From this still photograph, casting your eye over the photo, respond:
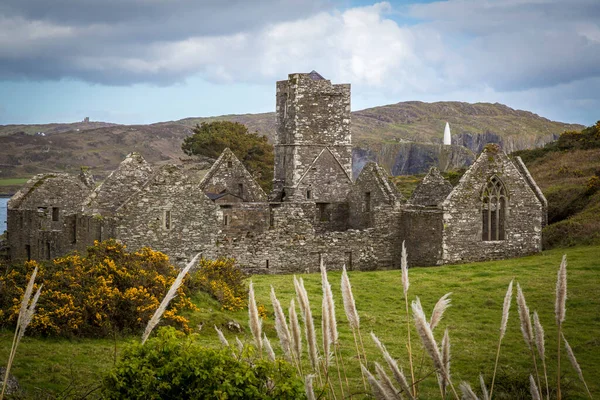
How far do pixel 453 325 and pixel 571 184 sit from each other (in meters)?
21.1

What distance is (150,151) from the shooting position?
134m

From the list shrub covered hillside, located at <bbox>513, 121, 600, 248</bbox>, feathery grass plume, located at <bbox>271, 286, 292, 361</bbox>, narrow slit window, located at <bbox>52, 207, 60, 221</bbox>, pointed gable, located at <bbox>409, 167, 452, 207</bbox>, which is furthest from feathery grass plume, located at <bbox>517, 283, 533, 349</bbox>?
narrow slit window, located at <bbox>52, 207, 60, 221</bbox>

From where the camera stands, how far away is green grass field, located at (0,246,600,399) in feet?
40.1

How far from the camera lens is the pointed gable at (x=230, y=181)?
3169cm

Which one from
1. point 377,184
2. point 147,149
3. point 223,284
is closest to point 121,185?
point 223,284

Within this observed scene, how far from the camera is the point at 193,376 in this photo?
8133 mm

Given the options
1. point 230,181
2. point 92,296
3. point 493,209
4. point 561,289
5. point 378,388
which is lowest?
point 92,296

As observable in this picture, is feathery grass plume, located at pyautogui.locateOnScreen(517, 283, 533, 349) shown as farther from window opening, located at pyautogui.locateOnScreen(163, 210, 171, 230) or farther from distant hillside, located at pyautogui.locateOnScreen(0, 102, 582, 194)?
distant hillside, located at pyautogui.locateOnScreen(0, 102, 582, 194)

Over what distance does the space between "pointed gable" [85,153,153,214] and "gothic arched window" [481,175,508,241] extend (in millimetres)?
12177

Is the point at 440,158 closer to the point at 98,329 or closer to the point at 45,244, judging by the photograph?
the point at 45,244

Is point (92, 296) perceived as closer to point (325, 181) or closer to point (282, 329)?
Result: point (282, 329)

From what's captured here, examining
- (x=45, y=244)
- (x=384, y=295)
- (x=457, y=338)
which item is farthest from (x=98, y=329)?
(x=45, y=244)

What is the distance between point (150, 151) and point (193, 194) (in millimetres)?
110863

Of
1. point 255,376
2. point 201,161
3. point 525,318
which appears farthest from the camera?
point 201,161
